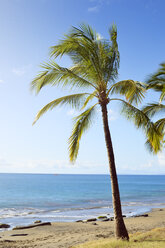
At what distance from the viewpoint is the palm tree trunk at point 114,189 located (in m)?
9.24

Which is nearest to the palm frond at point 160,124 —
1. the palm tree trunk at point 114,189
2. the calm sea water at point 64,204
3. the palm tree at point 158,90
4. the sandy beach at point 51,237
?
the palm tree at point 158,90

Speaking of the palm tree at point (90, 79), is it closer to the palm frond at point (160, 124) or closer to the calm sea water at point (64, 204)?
the palm frond at point (160, 124)

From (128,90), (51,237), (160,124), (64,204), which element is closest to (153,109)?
(160,124)

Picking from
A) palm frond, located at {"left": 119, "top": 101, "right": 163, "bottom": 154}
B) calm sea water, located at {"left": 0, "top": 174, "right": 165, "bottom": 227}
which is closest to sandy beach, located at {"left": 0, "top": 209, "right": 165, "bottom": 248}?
calm sea water, located at {"left": 0, "top": 174, "right": 165, "bottom": 227}

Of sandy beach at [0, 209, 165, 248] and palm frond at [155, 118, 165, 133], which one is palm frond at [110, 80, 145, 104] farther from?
sandy beach at [0, 209, 165, 248]

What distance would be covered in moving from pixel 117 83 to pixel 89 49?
193 cm

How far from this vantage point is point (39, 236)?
14508 millimetres

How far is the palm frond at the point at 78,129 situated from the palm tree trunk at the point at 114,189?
2.61 ft

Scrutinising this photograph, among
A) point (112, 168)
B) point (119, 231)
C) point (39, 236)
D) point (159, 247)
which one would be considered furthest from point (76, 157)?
point (39, 236)

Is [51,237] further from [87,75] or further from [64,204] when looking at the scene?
[64,204]

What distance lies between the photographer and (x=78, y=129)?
10.4m

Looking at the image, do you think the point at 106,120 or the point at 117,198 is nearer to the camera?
the point at 117,198

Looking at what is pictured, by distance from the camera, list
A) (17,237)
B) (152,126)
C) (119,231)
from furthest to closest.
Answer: (17,237) → (152,126) → (119,231)

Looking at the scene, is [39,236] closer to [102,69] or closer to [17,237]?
[17,237]
